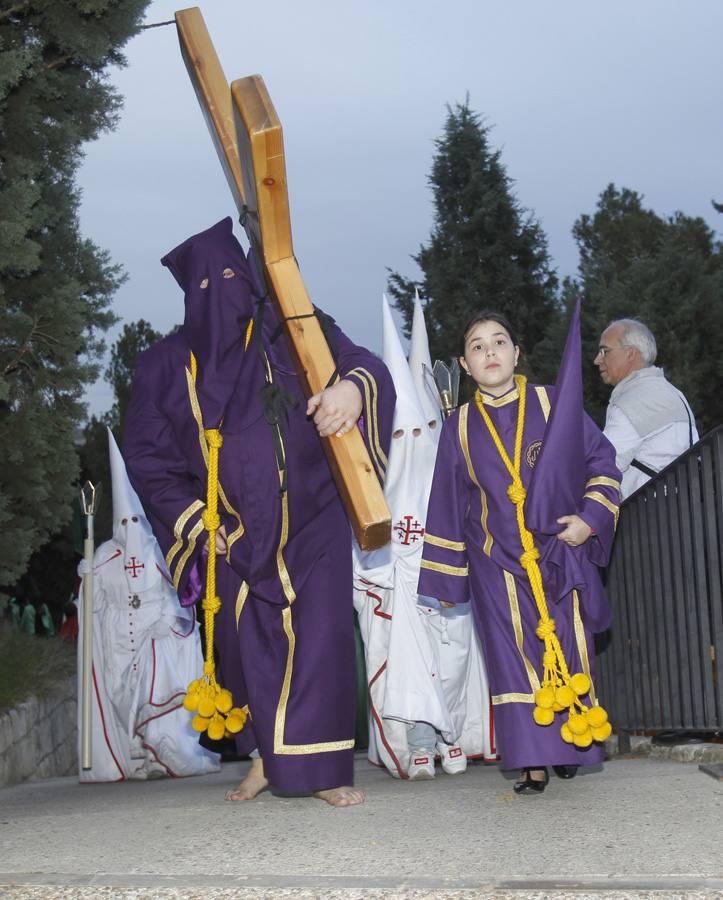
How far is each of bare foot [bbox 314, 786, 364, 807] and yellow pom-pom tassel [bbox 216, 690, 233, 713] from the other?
440 millimetres

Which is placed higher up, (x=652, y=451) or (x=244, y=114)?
(x=244, y=114)

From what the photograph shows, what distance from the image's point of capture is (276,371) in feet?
16.2

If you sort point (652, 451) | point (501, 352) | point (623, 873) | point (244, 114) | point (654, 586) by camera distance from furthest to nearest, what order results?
point (652, 451) → point (654, 586) → point (501, 352) → point (244, 114) → point (623, 873)

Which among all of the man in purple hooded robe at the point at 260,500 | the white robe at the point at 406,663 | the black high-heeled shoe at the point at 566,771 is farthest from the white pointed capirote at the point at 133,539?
the black high-heeled shoe at the point at 566,771

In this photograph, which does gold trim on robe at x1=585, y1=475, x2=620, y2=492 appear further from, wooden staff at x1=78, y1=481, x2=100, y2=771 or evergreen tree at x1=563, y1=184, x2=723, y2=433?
evergreen tree at x1=563, y1=184, x2=723, y2=433

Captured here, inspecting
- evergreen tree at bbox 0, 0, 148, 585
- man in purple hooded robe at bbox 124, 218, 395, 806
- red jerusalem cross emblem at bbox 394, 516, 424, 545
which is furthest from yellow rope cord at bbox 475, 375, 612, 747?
evergreen tree at bbox 0, 0, 148, 585

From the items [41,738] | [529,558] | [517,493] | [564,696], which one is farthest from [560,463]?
[41,738]

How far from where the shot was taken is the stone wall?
8.54 m

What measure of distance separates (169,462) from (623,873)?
8.35 feet

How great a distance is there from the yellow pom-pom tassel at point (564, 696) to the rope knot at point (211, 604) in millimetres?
1214

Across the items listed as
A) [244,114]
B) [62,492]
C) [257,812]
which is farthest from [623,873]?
[62,492]

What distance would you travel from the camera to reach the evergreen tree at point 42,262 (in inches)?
309

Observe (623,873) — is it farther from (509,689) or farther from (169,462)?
(169,462)

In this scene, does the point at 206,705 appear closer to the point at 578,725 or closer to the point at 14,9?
the point at 578,725
